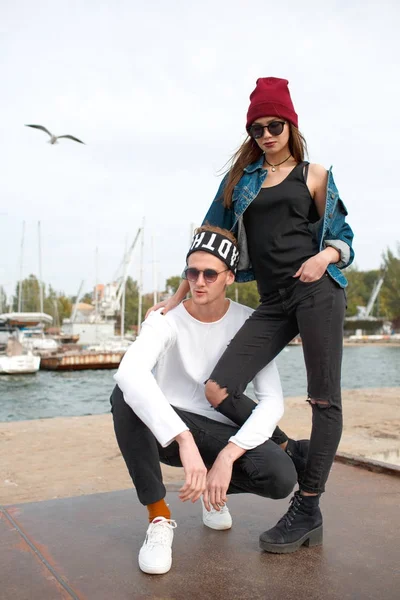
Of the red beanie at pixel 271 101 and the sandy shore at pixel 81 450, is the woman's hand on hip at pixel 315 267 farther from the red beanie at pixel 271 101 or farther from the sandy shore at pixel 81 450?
the sandy shore at pixel 81 450

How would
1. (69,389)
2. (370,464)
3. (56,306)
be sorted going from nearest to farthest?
(370,464), (69,389), (56,306)

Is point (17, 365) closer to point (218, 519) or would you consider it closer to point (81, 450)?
point (81, 450)

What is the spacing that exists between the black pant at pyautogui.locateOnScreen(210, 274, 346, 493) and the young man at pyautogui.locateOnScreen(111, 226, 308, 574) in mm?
111

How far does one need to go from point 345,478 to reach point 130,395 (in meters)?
1.66

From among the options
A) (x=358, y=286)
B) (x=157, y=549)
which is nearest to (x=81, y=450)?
(x=157, y=549)

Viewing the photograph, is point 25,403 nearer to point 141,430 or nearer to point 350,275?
point 141,430

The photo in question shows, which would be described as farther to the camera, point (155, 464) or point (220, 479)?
point (155, 464)

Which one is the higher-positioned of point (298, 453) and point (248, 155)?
point (248, 155)

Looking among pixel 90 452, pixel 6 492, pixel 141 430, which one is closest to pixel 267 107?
pixel 141 430

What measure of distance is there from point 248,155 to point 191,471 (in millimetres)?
1419

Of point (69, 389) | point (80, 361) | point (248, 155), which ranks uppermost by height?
point (248, 155)

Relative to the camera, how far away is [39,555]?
220cm

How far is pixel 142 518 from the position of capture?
2.71 m

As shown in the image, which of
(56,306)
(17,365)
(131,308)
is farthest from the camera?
(131,308)
